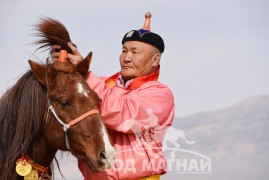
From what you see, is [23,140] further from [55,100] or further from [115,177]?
[115,177]

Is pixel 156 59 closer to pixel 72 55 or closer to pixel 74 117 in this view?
pixel 72 55

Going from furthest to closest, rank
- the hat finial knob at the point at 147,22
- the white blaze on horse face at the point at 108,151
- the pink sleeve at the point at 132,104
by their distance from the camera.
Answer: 1. the hat finial knob at the point at 147,22
2. the pink sleeve at the point at 132,104
3. the white blaze on horse face at the point at 108,151

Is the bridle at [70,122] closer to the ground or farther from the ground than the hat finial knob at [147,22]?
closer to the ground

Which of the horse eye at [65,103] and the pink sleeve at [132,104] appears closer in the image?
the horse eye at [65,103]

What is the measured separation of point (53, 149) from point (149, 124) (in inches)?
30.6

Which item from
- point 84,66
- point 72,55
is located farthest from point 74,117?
point 72,55

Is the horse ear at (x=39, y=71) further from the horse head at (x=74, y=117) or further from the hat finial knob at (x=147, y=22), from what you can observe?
the hat finial knob at (x=147, y=22)

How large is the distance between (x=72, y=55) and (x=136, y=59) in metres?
0.64

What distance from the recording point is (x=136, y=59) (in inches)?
154

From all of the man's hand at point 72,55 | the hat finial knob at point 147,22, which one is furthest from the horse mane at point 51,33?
the hat finial knob at point 147,22

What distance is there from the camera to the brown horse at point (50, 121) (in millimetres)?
3135

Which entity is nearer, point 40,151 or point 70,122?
point 70,122

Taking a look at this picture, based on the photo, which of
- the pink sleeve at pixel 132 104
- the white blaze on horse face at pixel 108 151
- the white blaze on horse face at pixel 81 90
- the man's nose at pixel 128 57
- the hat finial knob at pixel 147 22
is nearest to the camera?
the white blaze on horse face at pixel 108 151

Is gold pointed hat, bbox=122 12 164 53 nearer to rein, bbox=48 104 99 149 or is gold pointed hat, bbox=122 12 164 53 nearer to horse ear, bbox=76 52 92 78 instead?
horse ear, bbox=76 52 92 78
